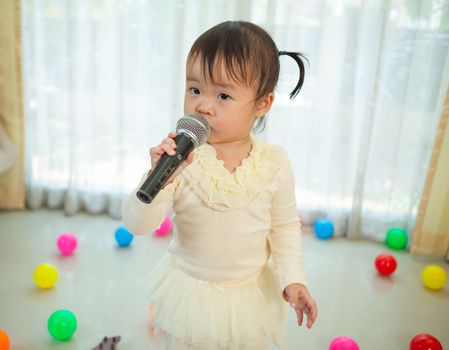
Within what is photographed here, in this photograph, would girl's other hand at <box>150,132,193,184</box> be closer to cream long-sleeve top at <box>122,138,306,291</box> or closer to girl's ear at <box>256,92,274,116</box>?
cream long-sleeve top at <box>122,138,306,291</box>

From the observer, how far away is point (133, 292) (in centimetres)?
169

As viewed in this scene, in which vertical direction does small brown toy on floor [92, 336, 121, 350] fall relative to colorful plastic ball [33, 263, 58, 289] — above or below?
below

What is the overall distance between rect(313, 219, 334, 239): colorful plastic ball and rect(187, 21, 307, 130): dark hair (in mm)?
1358

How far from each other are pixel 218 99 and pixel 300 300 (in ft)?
1.54

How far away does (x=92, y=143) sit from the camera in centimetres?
229

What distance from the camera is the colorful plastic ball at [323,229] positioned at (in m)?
2.21

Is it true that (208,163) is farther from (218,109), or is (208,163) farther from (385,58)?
(385,58)

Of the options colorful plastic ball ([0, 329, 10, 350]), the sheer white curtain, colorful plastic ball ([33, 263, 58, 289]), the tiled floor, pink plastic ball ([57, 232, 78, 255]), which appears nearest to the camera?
colorful plastic ball ([0, 329, 10, 350])

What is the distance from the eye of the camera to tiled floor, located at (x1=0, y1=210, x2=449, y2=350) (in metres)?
1.48

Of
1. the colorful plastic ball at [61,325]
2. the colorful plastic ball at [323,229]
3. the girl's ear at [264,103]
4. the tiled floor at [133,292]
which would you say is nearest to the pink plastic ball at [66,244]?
the tiled floor at [133,292]

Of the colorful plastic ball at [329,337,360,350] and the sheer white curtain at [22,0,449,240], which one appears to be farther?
the sheer white curtain at [22,0,449,240]

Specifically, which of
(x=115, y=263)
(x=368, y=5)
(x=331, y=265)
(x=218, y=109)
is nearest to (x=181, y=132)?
(x=218, y=109)

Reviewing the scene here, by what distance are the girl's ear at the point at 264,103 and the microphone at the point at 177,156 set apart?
20cm

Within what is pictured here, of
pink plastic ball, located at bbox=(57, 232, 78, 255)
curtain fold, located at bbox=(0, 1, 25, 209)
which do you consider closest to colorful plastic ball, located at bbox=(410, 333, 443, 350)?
pink plastic ball, located at bbox=(57, 232, 78, 255)
